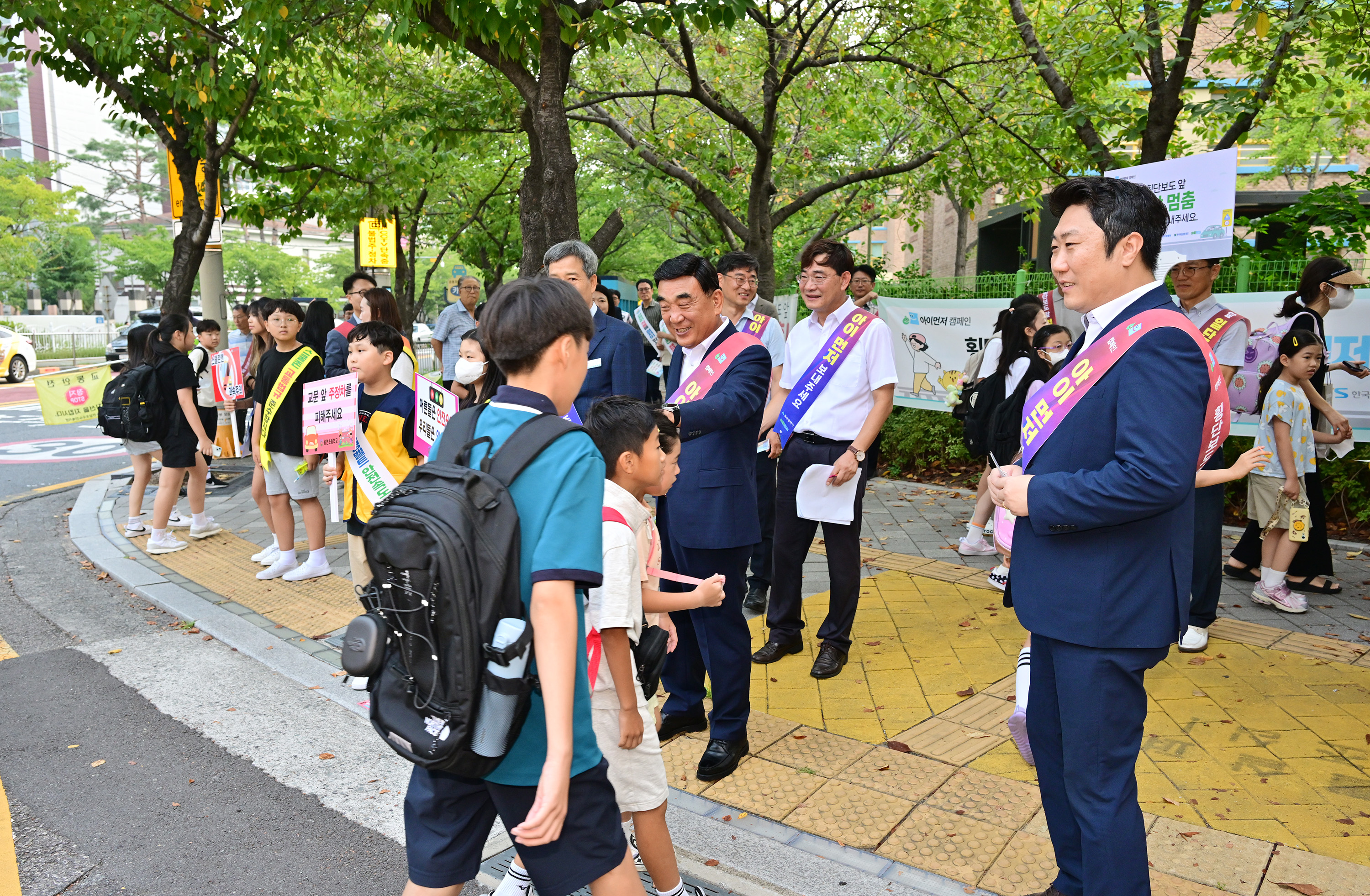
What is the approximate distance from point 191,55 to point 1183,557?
9.66 metres

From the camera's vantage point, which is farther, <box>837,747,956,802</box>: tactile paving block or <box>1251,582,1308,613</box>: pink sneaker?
<box>1251,582,1308,613</box>: pink sneaker

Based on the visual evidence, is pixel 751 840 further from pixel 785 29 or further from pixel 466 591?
pixel 785 29

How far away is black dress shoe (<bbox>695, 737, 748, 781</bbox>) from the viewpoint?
3.63 meters

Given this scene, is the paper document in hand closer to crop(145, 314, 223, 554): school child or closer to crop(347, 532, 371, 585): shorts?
crop(347, 532, 371, 585): shorts

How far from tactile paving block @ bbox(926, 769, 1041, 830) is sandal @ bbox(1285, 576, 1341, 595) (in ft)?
10.9

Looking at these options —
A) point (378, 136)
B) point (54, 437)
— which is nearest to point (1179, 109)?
point (378, 136)

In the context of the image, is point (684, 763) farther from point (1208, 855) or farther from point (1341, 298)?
point (1341, 298)

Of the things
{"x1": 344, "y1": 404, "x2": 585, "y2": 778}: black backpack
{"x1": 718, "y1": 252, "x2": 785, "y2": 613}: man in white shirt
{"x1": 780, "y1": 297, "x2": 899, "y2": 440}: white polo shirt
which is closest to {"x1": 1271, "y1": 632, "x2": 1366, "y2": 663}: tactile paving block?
{"x1": 780, "y1": 297, "x2": 899, "y2": 440}: white polo shirt

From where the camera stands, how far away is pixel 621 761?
2.48 metres

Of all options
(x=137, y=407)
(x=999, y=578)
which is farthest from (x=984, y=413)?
(x=137, y=407)

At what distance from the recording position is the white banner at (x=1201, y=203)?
4.25 metres

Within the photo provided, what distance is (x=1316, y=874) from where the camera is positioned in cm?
290

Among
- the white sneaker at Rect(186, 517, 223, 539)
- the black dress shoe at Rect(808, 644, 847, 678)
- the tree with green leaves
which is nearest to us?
the black dress shoe at Rect(808, 644, 847, 678)

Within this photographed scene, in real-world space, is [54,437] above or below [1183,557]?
below
